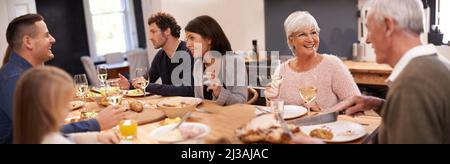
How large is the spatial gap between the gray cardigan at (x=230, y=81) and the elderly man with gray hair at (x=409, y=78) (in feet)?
3.35

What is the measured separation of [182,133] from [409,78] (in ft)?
2.89

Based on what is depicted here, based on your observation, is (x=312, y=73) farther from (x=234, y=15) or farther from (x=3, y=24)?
(x=3, y=24)

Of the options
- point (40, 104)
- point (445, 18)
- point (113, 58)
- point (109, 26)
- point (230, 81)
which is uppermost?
point (109, 26)

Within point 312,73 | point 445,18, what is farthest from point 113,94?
point 445,18

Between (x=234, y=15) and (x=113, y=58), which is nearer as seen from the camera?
(x=234, y=15)

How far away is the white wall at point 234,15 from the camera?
17.0ft

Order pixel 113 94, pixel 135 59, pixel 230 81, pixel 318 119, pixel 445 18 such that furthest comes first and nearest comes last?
pixel 135 59 < pixel 445 18 < pixel 230 81 < pixel 113 94 < pixel 318 119

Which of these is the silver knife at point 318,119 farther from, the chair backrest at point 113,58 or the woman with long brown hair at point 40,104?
the chair backrest at point 113,58

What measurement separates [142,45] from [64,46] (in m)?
1.42

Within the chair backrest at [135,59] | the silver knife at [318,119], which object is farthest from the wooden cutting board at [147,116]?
the chair backrest at [135,59]

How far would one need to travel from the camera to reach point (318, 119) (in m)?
1.87

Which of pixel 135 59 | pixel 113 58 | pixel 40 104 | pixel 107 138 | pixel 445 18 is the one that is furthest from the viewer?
pixel 113 58

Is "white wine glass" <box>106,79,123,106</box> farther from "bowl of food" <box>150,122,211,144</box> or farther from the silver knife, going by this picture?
the silver knife

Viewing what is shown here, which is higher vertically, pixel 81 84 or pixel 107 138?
pixel 81 84
